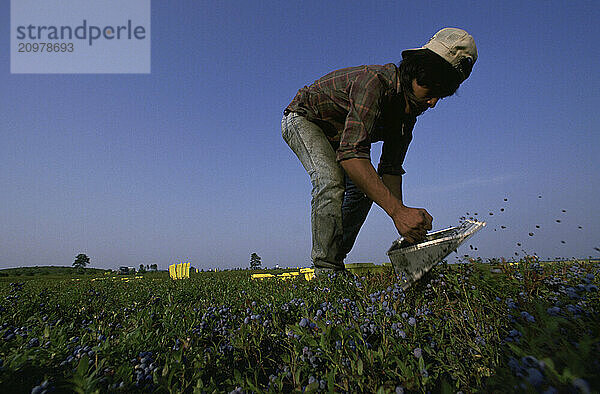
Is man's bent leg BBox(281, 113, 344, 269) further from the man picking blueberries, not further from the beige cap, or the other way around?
the beige cap

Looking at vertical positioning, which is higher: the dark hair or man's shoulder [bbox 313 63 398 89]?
man's shoulder [bbox 313 63 398 89]

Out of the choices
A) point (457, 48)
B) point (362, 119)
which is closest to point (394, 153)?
point (362, 119)

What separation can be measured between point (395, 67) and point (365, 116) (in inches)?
29.2

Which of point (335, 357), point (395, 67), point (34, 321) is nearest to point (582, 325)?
point (335, 357)

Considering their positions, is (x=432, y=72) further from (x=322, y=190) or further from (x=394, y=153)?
(x=322, y=190)

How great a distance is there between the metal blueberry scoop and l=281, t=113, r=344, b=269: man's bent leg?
1125 mm

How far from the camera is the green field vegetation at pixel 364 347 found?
3.50 ft

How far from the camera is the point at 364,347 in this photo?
1.45m

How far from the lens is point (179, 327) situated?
2178 millimetres

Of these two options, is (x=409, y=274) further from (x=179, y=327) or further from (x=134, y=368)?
(x=134, y=368)

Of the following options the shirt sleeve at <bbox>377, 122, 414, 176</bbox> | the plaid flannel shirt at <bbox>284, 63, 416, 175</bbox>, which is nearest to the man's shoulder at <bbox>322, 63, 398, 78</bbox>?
the plaid flannel shirt at <bbox>284, 63, 416, 175</bbox>

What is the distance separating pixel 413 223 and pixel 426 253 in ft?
1.15

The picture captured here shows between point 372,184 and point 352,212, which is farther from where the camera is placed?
point 352,212

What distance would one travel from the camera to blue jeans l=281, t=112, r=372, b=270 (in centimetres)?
381
